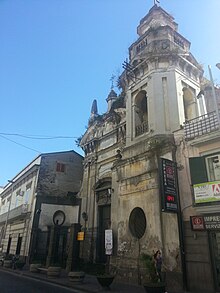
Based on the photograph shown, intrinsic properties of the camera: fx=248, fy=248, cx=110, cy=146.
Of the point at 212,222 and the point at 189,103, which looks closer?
the point at 212,222

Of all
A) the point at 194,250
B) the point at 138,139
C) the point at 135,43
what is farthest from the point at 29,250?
the point at 135,43

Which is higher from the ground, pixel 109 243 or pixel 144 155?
pixel 144 155

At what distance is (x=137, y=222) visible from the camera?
1415cm

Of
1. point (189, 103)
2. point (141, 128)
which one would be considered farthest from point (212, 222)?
point (189, 103)

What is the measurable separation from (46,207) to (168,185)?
15663mm

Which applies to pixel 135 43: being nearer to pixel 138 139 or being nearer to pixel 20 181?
pixel 138 139

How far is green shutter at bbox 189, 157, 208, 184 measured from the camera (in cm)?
1127

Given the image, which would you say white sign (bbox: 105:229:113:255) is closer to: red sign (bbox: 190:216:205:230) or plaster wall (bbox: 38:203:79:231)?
red sign (bbox: 190:216:205:230)

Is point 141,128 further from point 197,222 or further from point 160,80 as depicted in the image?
point 197,222

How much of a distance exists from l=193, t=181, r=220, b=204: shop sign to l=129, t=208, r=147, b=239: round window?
3824 mm

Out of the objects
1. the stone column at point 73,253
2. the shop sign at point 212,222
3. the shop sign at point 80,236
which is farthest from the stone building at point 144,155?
the stone column at point 73,253

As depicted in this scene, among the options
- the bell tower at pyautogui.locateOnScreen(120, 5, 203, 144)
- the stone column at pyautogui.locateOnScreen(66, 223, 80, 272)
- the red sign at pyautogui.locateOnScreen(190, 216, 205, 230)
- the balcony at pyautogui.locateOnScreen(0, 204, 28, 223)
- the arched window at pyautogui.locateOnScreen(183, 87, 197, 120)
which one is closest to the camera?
the red sign at pyautogui.locateOnScreen(190, 216, 205, 230)

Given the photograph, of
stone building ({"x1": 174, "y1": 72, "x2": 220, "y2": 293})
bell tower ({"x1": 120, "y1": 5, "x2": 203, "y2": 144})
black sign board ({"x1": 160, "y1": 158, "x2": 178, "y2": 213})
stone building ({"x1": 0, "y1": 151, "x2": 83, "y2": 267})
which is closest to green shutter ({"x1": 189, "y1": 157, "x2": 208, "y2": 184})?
stone building ({"x1": 174, "y1": 72, "x2": 220, "y2": 293})

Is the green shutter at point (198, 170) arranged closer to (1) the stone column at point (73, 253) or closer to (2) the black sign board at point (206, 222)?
(2) the black sign board at point (206, 222)
